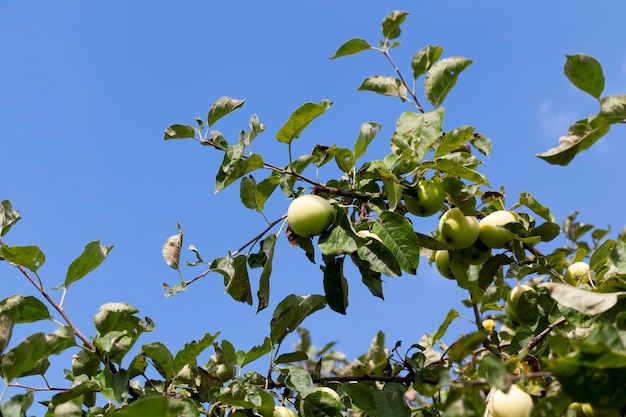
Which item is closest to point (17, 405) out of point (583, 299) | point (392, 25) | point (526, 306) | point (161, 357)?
point (161, 357)

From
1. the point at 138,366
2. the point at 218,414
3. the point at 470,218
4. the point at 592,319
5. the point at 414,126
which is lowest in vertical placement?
the point at 592,319

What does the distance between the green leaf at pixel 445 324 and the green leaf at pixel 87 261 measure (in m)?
1.63

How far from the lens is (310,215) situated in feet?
8.22

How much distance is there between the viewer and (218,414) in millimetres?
2543

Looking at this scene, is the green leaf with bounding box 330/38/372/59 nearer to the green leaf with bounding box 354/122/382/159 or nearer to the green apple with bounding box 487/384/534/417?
the green leaf with bounding box 354/122/382/159

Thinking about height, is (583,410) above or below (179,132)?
below

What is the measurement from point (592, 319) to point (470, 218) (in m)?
0.79

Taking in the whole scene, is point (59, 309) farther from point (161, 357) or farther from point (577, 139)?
point (577, 139)

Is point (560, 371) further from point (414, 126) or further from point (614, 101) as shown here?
point (414, 126)

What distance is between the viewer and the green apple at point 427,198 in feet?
8.71

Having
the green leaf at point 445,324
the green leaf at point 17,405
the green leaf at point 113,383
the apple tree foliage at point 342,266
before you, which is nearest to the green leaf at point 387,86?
the apple tree foliage at point 342,266

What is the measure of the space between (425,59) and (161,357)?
5.07ft

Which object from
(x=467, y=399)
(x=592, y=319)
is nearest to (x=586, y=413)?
(x=592, y=319)

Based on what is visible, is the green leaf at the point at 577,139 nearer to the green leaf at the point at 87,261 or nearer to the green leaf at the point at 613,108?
the green leaf at the point at 613,108
